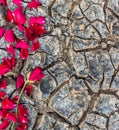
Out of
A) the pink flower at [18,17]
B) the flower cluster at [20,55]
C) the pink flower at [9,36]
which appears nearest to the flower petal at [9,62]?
the flower cluster at [20,55]

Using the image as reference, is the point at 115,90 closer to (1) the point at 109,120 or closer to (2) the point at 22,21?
(1) the point at 109,120

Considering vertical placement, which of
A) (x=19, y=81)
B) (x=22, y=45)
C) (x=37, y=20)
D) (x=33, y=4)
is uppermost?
(x=33, y=4)

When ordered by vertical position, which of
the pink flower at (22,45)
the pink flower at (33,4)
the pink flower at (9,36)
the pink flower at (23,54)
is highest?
the pink flower at (33,4)

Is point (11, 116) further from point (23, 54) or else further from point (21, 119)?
point (23, 54)

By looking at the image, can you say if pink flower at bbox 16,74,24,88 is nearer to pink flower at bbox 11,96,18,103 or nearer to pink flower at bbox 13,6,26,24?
pink flower at bbox 11,96,18,103

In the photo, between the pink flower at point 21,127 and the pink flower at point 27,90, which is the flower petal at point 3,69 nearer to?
the pink flower at point 27,90

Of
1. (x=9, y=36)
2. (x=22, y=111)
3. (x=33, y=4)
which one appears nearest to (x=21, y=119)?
(x=22, y=111)

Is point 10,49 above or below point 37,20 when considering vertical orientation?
below
